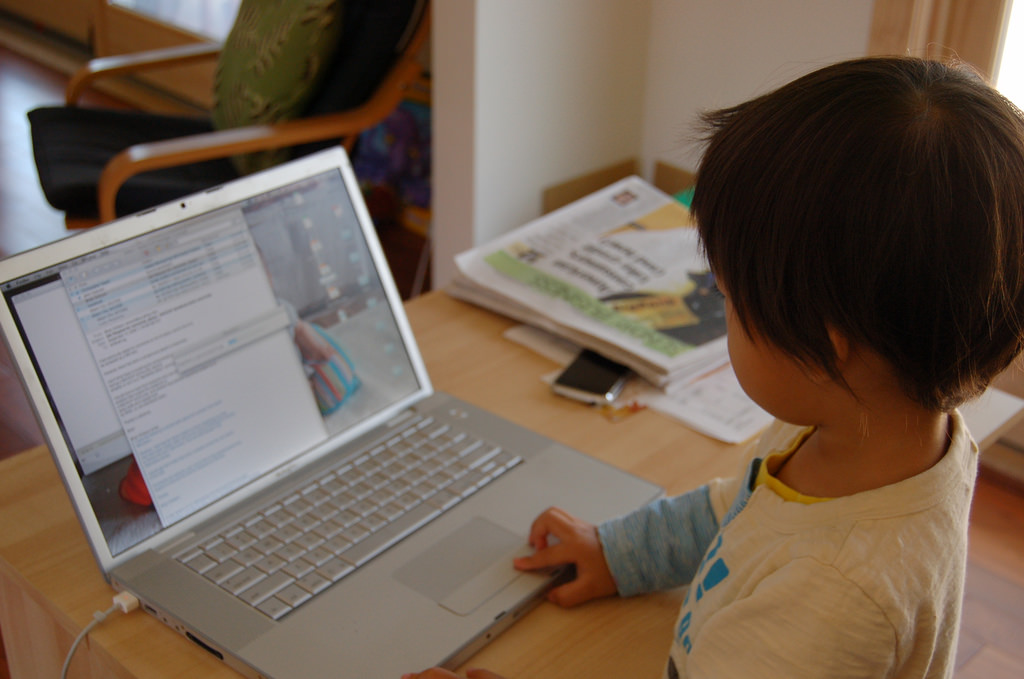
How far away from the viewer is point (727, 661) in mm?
646

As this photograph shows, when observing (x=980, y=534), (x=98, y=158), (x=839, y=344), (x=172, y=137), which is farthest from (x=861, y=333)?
(x=172, y=137)

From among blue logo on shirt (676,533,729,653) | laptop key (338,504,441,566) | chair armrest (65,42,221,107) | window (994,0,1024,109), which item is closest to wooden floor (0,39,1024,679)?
laptop key (338,504,441,566)

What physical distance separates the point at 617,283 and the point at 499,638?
62 centimetres

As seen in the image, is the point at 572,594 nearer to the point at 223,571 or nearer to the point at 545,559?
the point at 545,559

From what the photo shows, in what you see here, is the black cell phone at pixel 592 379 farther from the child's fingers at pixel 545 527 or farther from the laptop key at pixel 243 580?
the laptop key at pixel 243 580

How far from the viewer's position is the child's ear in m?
0.59

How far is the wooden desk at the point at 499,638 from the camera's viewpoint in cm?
78

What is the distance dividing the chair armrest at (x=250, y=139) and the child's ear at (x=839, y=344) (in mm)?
1476

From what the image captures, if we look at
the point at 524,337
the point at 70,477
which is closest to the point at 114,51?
the point at 524,337

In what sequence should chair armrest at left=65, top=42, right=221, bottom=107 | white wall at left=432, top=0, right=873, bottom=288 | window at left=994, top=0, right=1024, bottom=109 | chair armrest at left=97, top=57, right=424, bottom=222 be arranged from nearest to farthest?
1. window at left=994, top=0, right=1024, bottom=109
2. white wall at left=432, top=0, right=873, bottom=288
3. chair armrest at left=97, top=57, right=424, bottom=222
4. chair armrest at left=65, top=42, right=221, bottom=107

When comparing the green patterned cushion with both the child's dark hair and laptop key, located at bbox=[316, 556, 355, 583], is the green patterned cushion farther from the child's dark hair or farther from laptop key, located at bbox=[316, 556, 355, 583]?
the child's dark hair

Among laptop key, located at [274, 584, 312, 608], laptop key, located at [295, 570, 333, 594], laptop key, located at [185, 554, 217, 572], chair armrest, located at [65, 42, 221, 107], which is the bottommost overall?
laptop key, located at [295, 570, 333, 594]

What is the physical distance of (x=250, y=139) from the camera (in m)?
1.86

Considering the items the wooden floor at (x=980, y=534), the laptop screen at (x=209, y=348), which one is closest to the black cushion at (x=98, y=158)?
the wooden floor at (x=980, y=534)
